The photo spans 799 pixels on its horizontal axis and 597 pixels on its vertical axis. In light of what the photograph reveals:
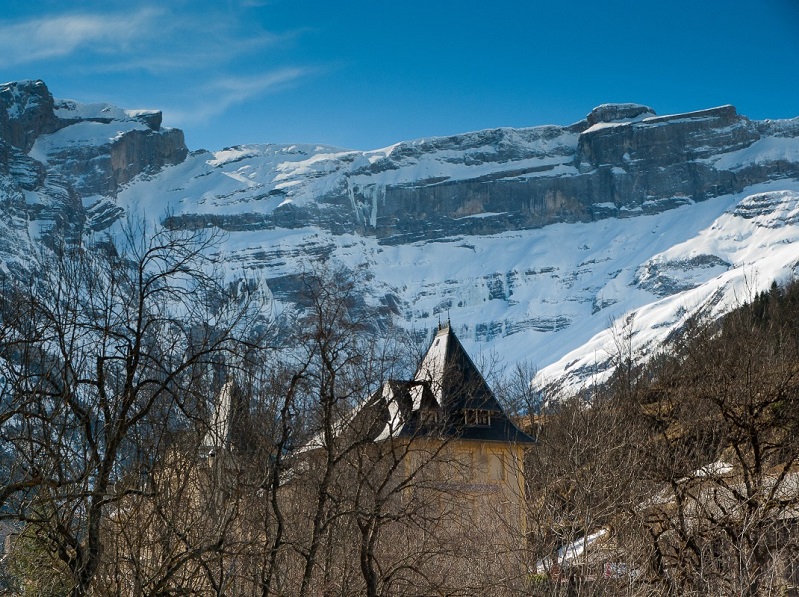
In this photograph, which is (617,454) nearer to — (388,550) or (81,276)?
(388,550)

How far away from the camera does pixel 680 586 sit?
18641mm

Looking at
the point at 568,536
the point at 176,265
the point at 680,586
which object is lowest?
the point at 680,586

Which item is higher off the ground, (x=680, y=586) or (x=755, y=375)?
(x=755, y=375)

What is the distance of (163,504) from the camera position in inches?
531

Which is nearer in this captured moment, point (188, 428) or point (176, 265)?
point (176, 265)

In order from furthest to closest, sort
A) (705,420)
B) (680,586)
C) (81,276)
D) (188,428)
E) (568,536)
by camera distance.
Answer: (705,420)
(680,586)
(188,428)
(568,536)
(81,276)

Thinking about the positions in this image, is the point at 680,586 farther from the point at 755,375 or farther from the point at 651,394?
the point at 651,394

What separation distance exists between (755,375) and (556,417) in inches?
762

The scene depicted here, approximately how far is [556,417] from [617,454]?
16591mm

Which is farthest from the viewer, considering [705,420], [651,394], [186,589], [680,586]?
[651,394]

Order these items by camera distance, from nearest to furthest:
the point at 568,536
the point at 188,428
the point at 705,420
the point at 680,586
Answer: the point at 568,536 < the point at 188,428 < the point at 680,586 < the point at 705,420

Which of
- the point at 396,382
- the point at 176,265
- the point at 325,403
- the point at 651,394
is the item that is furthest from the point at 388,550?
the point at 651,394

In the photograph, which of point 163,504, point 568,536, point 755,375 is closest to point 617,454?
point 755,375

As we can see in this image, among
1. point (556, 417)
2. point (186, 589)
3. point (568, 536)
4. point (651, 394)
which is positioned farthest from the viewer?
point (556, 417)
